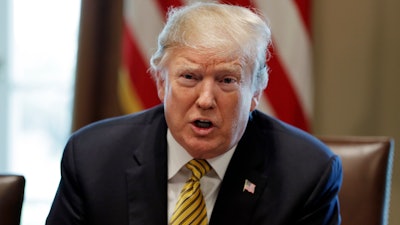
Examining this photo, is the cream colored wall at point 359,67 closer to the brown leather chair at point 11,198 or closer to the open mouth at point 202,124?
the open mouth at point 202,124

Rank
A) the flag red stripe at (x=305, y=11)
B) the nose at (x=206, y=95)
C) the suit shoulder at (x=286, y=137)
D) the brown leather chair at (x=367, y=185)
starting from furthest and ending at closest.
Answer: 1. the flag red stripe at (x=305, y=11)
2. the brown leather chair at (x=367, y=185)
3. the suit shoulder at (x=286, y=137)
4. the nose at (x=206, y=95)

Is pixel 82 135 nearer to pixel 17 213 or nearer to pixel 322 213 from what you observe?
pixel 17 213

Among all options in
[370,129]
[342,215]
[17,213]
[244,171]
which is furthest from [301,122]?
[17,213]

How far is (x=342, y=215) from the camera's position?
6.85ft

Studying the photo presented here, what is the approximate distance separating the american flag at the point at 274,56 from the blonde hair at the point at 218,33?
1.10 metres

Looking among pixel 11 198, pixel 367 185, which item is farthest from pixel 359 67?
pixel 11 198

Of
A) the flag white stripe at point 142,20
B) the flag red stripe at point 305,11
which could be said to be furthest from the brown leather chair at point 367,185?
the flag white stripe at point 142,20

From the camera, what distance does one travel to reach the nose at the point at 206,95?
1673 mm

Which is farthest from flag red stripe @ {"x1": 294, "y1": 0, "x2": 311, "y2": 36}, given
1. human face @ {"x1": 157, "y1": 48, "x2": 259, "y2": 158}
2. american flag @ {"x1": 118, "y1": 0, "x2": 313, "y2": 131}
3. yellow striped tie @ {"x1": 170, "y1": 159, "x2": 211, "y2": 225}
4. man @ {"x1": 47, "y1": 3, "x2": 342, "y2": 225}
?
yellow striped tie @ {"x1": 170, "y1": 159, "x2": 211, "y2": 225}

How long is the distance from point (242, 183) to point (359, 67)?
4.88ft

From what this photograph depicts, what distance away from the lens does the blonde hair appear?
1.69m

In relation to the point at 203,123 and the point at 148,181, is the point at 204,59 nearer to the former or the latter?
the point at 203,123

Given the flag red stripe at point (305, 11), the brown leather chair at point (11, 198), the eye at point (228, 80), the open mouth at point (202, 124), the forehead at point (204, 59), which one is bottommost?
the brown leather chair at point (11, 198)

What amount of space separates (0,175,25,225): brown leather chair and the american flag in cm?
117
